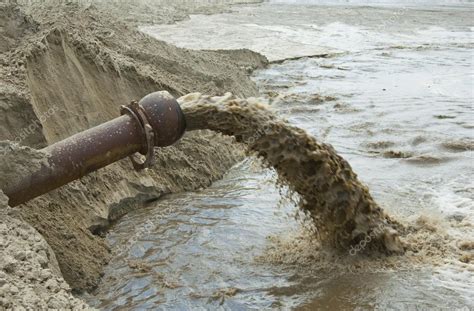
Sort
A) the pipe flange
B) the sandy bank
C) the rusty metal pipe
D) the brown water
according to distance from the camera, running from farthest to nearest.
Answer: the brown water, the sandy bank, the pipe flange, the rusty metal pipe

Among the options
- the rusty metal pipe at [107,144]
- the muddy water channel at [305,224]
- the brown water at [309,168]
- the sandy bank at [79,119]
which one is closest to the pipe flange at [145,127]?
the rusty metal pipe at [107,144]

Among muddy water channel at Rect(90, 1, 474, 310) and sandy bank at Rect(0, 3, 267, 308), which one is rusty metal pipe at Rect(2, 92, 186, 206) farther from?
muddy water channel at Rect(90, 1, 474, 310)

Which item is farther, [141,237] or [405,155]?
[405,155]

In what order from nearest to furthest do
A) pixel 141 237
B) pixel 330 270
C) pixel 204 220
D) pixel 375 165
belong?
pixel 330 270 < pixel 141 237 < pixel 204 220 < pixel 375 165

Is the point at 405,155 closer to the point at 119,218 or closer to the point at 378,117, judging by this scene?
the point at 378,117

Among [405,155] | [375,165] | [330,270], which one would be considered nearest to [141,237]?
[330,270]

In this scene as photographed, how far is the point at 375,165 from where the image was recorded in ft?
24.0

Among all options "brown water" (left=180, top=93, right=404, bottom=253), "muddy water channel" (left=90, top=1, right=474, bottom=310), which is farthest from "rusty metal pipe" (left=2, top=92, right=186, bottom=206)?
"muddy water channel" (left=90, top=1, right=474, bottom=310)

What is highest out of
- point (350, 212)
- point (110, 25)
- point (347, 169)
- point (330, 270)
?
point (110, 25)

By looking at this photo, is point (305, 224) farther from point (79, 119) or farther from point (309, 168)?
point (79, 119)

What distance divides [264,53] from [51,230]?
12.0 meters

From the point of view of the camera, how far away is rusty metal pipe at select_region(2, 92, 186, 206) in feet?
13.0

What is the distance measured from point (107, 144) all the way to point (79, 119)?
200 centimetres

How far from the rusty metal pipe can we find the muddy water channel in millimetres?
943
